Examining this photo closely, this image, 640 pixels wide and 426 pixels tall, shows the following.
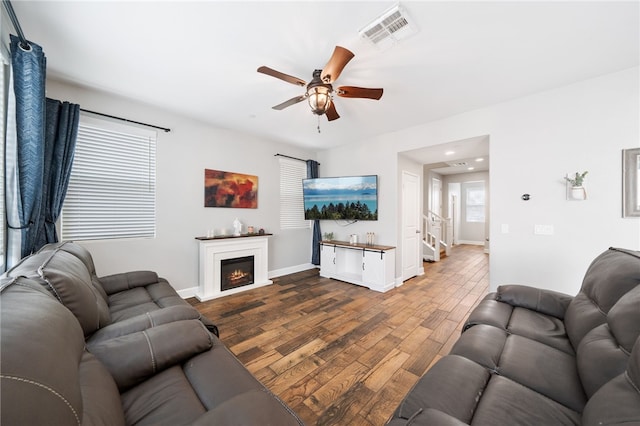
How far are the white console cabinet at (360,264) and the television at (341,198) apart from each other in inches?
24.1

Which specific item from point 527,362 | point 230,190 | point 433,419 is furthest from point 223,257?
point 527,362

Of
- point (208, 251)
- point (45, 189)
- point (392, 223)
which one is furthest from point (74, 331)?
point (392, 223)

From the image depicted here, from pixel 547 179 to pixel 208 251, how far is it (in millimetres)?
4711

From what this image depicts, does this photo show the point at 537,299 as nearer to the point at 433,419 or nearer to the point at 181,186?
the point at 433,419

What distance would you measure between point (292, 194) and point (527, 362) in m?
4.50

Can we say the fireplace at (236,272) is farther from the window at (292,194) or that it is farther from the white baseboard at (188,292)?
the window at (292,194)

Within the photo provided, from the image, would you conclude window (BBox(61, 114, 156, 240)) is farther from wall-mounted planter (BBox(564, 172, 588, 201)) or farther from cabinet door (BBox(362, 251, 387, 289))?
wall-mounted planter (BBox(564, 172, 588, 201))

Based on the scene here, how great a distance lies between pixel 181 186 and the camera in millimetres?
3643

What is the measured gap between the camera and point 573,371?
1.17 m

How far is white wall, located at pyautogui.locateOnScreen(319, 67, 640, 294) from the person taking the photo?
2479mm

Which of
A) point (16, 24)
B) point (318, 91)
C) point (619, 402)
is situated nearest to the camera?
point (619, 402)

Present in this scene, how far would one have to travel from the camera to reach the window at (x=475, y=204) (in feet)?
29.3

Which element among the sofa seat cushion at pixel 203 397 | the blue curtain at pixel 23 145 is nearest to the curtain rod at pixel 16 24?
the blue curtain at pixel 23 145

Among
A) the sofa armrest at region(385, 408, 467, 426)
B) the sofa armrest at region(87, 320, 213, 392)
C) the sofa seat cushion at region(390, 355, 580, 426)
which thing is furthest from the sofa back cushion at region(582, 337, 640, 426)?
the sofa armrest at region(87, 320, 213, 392)
